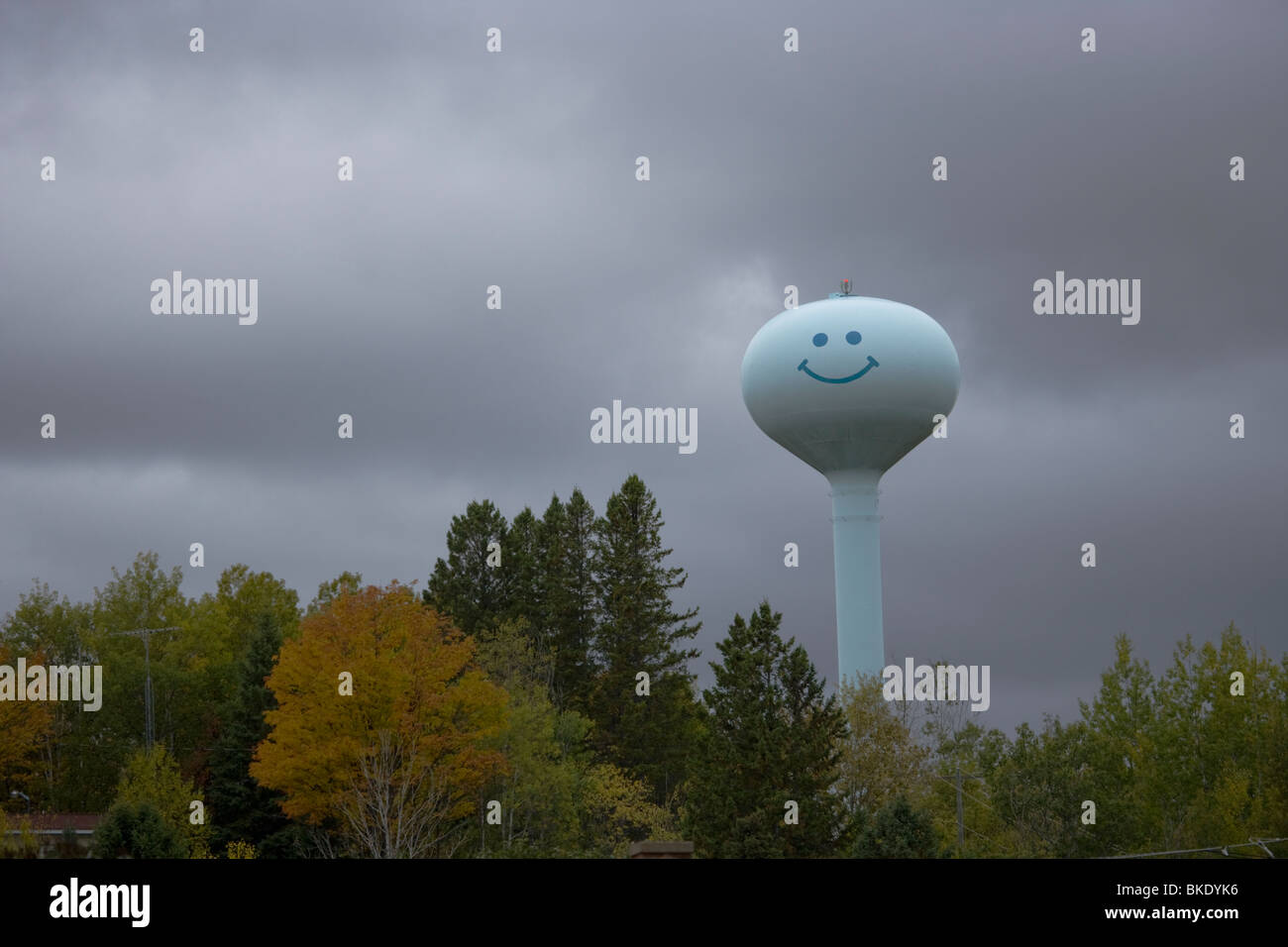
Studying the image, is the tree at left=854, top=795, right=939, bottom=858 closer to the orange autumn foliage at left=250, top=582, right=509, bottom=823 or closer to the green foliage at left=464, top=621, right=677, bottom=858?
the green foliage at left=464, top=621, right=677, bottom=858

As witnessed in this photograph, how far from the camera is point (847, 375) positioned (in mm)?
41062

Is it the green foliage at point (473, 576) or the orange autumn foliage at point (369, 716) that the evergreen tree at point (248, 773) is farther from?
the green foliage at point (473, 576)

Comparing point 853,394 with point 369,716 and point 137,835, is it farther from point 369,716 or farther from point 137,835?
point 137,835

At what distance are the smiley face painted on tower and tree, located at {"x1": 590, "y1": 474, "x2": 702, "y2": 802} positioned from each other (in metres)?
22.0

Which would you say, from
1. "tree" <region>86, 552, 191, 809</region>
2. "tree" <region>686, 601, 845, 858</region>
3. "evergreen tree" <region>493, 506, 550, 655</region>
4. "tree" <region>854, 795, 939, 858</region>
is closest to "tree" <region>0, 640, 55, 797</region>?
"tree" <region>86, 552, 191, 809</region>

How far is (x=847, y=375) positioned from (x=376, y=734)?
690 inches

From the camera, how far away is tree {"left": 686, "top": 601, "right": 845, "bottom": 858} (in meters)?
38.7

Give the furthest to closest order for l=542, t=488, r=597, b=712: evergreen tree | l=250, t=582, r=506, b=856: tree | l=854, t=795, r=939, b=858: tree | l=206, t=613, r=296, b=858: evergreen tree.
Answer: l=542, t=488, r=597, b=712: evergreen tree, l=206, t=613, r=296, b=858: evergreen tree, l=250, t=582, r=506, b=856: tree, l=854, t=795, r=939, b=858: tree

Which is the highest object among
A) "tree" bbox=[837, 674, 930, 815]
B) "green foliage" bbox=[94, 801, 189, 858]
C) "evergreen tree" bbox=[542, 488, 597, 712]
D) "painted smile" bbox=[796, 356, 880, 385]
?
"painted smile" bbox=[796, 356, 880, 385]

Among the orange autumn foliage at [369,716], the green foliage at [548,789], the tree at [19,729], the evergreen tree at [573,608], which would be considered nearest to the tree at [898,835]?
the green foliage at [548,789]

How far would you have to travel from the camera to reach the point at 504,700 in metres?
46.9

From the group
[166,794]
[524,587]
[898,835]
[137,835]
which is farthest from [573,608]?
[898,835]
